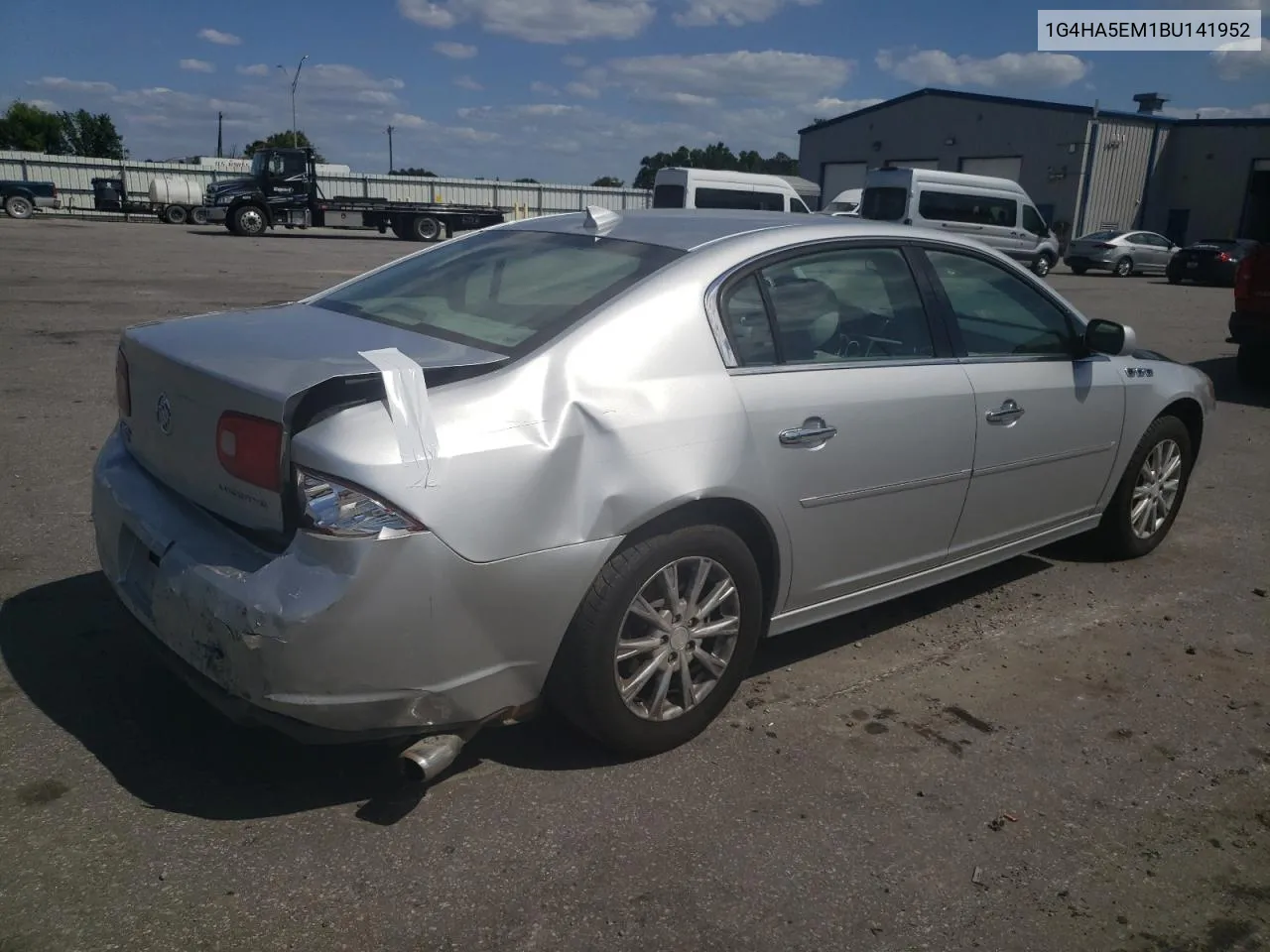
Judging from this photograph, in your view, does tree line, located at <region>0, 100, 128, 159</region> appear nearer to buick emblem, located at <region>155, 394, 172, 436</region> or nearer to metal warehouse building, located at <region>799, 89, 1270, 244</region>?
metal warehouse building, located at <region>799, 89, 1270, 244</region>

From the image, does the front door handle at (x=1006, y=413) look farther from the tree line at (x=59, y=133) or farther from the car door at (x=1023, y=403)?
the tree line at (x=59, y=133)

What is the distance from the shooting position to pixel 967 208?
23.9 m

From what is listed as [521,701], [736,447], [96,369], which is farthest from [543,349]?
[96,369]

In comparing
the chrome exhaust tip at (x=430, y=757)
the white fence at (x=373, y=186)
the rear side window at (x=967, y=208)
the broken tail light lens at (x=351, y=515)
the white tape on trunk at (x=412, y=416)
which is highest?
the white fence at (x=373, y=186)

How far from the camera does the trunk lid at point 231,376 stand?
257 cm

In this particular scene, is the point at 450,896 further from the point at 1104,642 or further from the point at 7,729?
the point at 1104,642

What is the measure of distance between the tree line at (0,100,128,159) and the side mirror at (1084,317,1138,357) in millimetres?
95087

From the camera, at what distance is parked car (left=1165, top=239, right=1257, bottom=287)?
2777 centimetres

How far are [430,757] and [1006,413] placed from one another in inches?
100

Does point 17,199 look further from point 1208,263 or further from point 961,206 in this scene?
point 1208,263

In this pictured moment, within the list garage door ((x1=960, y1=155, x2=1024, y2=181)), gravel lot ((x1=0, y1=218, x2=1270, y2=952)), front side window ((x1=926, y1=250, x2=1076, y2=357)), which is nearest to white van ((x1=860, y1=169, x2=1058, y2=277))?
garage door ((x1=960, y1=155, x2=1024, y2=181))

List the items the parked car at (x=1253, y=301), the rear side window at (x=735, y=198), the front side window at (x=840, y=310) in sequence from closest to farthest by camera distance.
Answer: the front side window at (x=840, y=310), the parked car at (x=1253, y=301), the rear side window at (x=735, y=198)

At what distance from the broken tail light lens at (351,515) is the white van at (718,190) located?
1874cm

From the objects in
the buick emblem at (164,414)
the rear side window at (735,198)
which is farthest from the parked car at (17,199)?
the buick emblem at (164,414)
